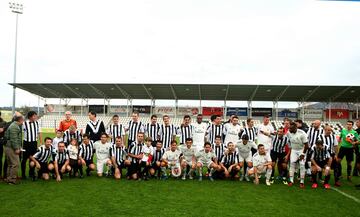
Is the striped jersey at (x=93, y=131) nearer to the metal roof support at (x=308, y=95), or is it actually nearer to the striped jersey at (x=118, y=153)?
the striped jersey at (x=118, y=153)

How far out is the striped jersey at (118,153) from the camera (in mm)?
7656

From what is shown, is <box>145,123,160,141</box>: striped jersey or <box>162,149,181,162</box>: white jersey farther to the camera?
<box>145,123,160,141</box>: striped jersey

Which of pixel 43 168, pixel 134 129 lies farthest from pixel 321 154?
pixel 43 168

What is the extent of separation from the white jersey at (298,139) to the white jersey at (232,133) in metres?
1.51

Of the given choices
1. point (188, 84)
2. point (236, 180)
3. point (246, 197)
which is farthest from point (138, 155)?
point (188, 84)

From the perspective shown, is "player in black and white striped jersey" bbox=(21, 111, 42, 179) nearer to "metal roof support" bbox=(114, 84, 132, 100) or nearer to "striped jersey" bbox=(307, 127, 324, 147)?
"striped jersey" bbox=(307, 127, 324, 147)

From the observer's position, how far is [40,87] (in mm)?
29031

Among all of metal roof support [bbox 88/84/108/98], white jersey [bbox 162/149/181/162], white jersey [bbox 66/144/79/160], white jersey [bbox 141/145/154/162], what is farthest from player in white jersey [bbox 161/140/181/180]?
metal roof support [bbox 88/84/108/98]

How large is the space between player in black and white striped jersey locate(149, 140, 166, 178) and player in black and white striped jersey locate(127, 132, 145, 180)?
0.35 metres

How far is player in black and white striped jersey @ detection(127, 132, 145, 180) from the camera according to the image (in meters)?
7.39

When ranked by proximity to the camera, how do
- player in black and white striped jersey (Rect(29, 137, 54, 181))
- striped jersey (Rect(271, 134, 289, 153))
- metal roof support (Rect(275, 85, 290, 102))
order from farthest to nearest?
metal roof support (Rect(275, 85, 290, 102)), striped jersey (Rect(271, 134, 289, 153)), player in black and white striped jersey (Rect(29, 137, 54, 181))

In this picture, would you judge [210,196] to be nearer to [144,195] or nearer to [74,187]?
[144,195]

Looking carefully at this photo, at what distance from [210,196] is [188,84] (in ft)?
66.3

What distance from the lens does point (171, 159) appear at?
25.1 ft
